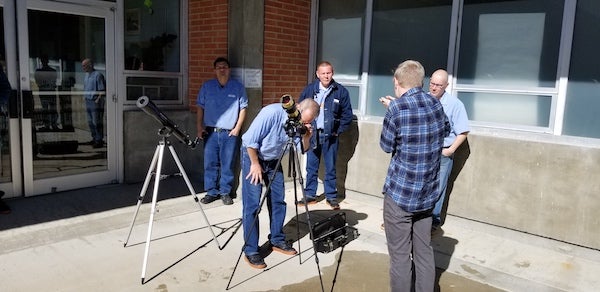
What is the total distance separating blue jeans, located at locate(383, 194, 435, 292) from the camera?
3264 millimetres

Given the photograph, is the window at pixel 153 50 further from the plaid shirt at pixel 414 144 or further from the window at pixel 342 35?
the plaid shirt at pixel 414 144

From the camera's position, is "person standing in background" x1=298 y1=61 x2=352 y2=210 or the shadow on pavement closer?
the shadow on pavement

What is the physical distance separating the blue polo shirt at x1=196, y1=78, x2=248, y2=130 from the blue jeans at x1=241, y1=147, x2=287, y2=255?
6.46ft

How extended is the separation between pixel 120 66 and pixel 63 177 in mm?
1628

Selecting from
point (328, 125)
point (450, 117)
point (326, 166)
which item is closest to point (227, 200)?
point (326, 166)

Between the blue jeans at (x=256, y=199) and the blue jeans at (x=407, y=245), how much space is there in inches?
43.8

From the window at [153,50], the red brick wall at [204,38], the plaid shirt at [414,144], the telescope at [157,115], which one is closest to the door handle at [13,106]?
the window at [153,50]

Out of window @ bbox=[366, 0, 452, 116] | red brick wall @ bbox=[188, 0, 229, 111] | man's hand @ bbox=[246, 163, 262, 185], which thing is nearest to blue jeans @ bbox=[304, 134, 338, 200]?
window @ bbox=[366, 0, 452, 116]

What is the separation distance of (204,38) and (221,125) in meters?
1.46

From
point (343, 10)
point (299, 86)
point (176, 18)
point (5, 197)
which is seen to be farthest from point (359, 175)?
point (5, 197)

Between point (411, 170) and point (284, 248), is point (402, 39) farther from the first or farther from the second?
point (411, 170)

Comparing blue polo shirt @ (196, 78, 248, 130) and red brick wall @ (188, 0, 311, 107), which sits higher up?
red brick wall @ (188, 0, 311, 107)

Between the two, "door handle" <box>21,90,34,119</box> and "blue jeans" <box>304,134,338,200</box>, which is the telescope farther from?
"door handle" <box>21,90,34,119</box>

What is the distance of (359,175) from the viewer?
253 inches
